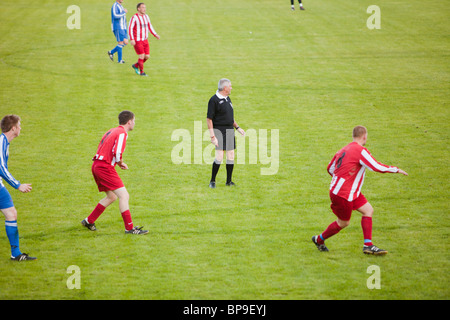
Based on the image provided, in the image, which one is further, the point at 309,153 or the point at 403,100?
the point at 403,100

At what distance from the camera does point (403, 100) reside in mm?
14828

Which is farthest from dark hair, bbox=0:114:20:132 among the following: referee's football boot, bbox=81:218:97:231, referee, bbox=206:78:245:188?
referee, bbox=206:78:245:188

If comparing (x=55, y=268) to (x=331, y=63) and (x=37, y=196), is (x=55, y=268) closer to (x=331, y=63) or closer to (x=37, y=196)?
(x=37, y=196)

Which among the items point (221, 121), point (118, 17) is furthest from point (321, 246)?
point (118, 17)

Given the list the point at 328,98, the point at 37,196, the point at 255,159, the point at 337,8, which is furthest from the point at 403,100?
the point at 337,8

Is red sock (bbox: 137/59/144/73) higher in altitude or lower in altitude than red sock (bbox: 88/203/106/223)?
higher

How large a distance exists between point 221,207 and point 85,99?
8.36m

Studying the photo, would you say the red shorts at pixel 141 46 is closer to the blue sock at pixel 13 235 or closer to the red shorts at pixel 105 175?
the red shorts at pixel 105 175

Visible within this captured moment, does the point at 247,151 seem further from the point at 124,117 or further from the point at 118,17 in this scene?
the point at 118,17

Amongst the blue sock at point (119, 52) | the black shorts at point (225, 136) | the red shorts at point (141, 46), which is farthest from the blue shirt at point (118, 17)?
the black shorts at point (225, 136)

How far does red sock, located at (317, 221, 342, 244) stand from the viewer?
6.80m

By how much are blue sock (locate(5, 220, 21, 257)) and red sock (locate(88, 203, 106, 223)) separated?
1.29 m

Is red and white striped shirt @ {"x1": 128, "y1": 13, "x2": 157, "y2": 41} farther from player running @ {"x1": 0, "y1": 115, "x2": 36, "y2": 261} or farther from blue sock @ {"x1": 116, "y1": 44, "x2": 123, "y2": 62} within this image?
player running @ {"x1": 0, "y1": 115, "x2": 36, "y2": 261}

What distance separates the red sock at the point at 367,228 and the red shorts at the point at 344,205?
10.2 inches
